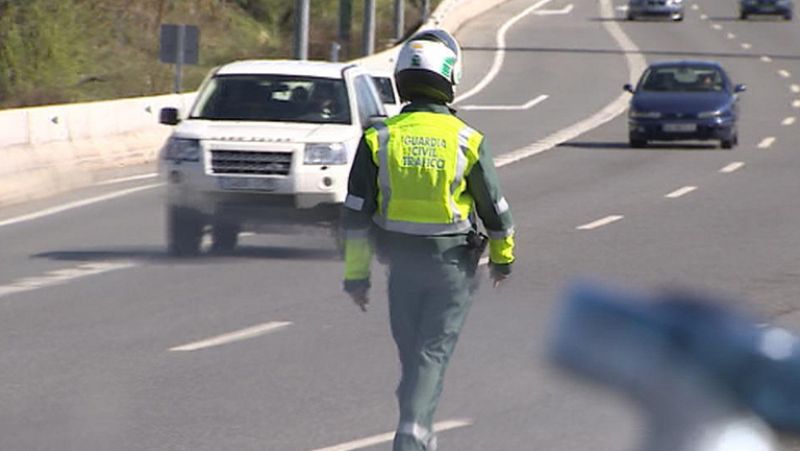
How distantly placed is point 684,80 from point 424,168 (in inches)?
1046

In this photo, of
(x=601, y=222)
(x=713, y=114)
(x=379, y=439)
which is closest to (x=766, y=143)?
(x=713, y=114)

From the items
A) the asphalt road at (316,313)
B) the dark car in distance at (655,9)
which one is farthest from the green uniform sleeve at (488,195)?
the dark car in distance at (655,9)

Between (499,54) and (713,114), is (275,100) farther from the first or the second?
(499,54)

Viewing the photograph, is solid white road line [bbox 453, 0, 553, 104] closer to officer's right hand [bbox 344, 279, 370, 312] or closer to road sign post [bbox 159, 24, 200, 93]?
road sign post [bbox 159, 24, 200, 93]

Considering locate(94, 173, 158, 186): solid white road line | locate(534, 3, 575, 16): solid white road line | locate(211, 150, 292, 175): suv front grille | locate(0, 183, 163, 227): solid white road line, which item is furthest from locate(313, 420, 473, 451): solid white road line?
locate(534, 3, 575, 16): solid white road line

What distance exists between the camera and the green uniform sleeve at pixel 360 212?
685 centimetres

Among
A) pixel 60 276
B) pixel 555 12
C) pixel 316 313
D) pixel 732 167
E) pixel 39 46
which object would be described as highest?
pixel 316 313

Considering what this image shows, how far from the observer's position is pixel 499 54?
60.2m

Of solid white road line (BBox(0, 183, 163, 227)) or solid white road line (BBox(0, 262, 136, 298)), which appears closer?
solid white road line (BBox(0, 262, 136, 298))

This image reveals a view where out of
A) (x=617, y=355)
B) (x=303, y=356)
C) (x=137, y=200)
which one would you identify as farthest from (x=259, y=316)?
(x=617, y=355)

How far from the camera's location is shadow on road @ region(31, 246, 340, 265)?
53.7 ft

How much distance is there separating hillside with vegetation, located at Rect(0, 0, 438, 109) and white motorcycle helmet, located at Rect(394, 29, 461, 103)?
31998 mm

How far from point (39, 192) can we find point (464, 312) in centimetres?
1585

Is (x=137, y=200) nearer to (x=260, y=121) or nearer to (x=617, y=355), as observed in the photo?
(x=260, y=121)
